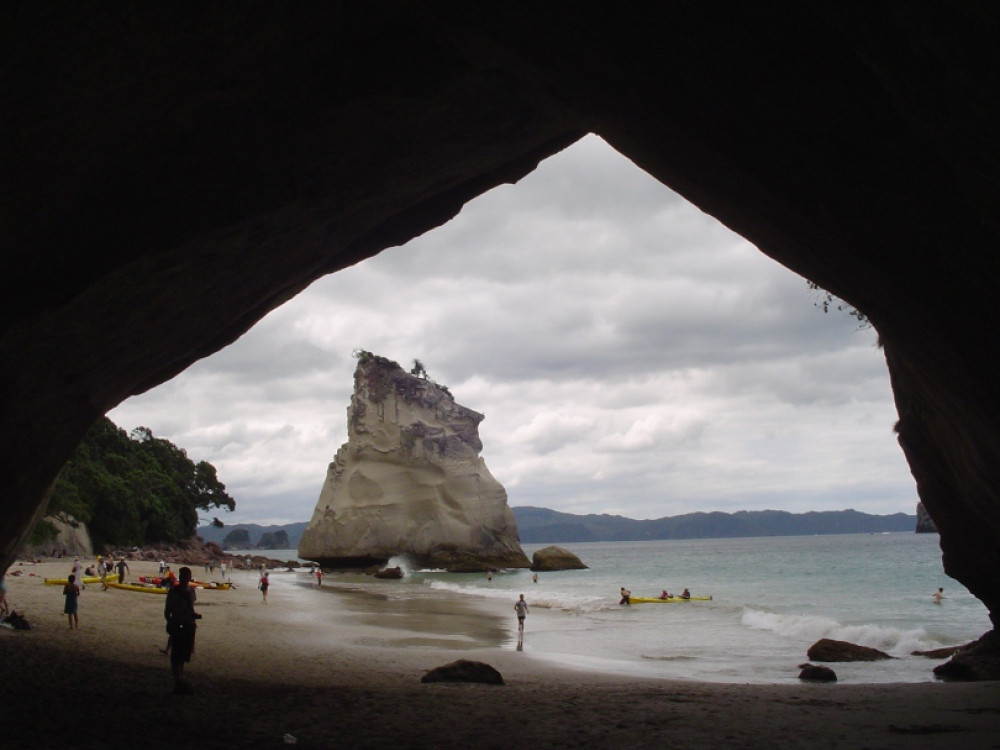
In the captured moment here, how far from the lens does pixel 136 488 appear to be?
62.8 meters

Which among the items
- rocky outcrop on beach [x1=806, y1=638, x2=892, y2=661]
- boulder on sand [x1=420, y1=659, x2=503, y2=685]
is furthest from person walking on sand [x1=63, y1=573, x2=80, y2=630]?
rocky outcrop on beach [x1=806, y1=638, x2=892, y2=661]

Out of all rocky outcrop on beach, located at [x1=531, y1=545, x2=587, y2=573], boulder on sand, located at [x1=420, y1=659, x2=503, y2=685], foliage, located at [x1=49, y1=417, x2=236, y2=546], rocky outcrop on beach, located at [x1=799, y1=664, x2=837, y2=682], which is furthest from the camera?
rocky outcrop on beach, located at [x1=531, y1=545, x2=587, y2=573]

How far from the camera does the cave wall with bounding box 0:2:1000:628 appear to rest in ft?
14.3

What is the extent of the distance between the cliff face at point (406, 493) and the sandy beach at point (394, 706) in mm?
41785

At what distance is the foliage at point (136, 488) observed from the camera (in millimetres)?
55000

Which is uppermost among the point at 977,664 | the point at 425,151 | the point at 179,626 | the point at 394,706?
the point at 425,151

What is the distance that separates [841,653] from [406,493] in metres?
44.4

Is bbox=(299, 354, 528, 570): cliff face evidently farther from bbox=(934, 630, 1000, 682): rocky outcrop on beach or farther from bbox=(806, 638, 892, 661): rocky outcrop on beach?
bbox=(934, 630, 1000, 682): rocky outcrop on beach

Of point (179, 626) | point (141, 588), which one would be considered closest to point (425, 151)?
point (179, 626)

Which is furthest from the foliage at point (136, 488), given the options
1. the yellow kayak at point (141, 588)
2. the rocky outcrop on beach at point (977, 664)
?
the rocky outcrop on beach at point (977, 664)

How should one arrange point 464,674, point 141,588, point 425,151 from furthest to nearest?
point 141,588
point 464,674
point 425,151

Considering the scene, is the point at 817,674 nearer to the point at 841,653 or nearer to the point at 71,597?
the point at 841,653

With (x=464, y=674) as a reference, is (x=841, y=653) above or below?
below

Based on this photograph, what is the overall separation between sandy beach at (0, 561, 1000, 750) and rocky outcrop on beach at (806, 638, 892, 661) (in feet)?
16.7
